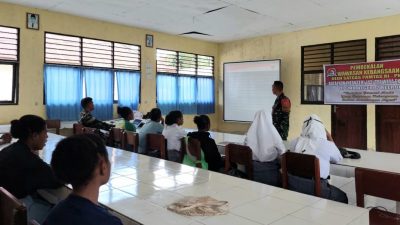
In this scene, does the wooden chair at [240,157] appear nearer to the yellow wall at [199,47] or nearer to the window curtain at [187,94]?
the yellow wall at [199,47]

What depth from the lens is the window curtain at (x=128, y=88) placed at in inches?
262

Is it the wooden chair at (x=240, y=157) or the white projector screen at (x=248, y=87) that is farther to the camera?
the white projector screen at (x=248, y=87)

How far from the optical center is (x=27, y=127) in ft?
6.20

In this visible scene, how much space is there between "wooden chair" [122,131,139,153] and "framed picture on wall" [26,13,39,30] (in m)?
3.08

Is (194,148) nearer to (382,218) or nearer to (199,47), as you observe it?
(382,218)

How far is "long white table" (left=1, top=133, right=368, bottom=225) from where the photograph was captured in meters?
1.35

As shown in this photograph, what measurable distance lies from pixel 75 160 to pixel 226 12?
16.9 ft

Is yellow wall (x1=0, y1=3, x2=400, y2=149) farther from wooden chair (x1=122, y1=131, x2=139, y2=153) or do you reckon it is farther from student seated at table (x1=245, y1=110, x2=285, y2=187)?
student seated at table (x1=245, y1=110, x2=285, y2=187)

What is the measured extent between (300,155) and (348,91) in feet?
14.7

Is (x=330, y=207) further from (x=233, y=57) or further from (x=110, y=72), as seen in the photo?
(x=233, y=57)

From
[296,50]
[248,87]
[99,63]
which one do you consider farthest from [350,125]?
[99,63]

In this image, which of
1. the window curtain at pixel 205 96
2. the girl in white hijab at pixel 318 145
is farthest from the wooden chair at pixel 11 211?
the window curtain at pixel 205 96

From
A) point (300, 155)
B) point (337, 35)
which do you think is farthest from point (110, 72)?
point (300, 155)

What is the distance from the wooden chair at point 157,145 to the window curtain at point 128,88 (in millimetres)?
3331
